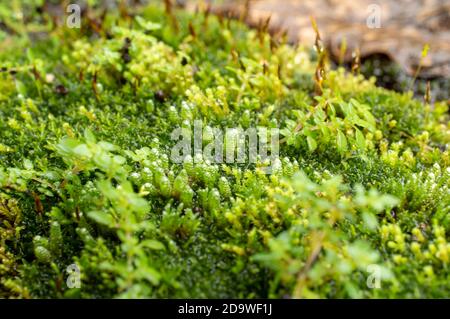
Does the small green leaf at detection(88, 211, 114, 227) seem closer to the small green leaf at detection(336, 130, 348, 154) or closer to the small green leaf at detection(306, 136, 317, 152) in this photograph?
the small green leaf at detection(306, 136, 317, 152)

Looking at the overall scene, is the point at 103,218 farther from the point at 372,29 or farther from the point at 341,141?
the point at 372,29

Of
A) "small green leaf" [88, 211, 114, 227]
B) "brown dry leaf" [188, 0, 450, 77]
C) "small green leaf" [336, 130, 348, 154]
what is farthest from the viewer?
"brown dry leaf" [188, 0, 450, 77]

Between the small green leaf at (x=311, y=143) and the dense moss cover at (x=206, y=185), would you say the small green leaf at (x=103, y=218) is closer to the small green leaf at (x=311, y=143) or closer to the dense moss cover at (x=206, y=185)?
the dense moss cover at (x=206, y=185)

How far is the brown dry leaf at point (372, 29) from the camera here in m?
4.52

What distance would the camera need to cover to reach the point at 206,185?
9.07 ft

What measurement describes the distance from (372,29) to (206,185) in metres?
3.34

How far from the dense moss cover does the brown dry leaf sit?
964 mm

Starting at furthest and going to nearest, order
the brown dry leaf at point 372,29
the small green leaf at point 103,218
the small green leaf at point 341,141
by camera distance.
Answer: the brown dry leaf at point 372,29 < the small green leaf at point 341,141 < the small green leaf at point 103,218

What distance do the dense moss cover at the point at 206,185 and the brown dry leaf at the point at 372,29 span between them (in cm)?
96

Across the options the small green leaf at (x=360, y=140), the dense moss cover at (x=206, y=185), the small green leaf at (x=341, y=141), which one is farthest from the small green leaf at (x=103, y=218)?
the small green leaf at (x=360, y=140)

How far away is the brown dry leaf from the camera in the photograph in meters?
4.52

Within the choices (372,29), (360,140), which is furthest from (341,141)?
(372,29)

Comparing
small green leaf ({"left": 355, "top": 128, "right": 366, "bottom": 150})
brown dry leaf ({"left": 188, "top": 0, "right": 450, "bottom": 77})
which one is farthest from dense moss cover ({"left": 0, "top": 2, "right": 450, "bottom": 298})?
brown dry leaf ({"left": 188, "top": 0, "right": 450, "bottom": 77})

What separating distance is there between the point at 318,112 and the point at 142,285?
5.20 ft
